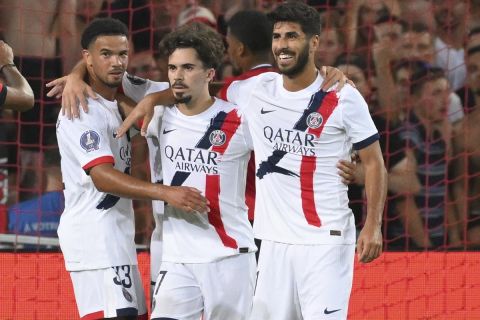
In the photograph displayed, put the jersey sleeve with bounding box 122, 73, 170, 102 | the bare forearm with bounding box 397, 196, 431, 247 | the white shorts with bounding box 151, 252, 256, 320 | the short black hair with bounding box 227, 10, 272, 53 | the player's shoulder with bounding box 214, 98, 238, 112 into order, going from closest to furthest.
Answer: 1. the white shorts with bounding box 151, 252, 256, 320
2. the player's shoulder with bounding box 214, 98, 238, 112
3. the jersey sleeve with bounding box 122, 73, 170, 102
4. the short black hair with bounding box 227, 10, 272, 53
5. the bare forearm with bounding box 397, 196, 431, 247

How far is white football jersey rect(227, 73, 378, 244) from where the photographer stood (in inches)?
199

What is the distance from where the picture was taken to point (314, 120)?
16.6ft

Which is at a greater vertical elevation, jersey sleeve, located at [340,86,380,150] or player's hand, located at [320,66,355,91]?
player's hand, located at [320,66,355,91]

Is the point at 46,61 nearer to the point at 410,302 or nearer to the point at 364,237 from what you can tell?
the point at 410,302

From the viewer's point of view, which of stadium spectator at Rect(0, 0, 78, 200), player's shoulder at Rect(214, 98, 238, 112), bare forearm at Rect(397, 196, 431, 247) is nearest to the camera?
player's shoulder at Rect(214, 98, 238, 112)

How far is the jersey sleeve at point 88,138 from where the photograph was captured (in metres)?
5.01

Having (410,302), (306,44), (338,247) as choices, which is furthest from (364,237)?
(410,302)

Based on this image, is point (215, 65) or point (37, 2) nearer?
point (215, 65)

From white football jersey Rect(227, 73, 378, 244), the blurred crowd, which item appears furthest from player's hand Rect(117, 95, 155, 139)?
the blurred crowd

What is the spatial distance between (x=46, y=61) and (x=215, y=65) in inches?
119

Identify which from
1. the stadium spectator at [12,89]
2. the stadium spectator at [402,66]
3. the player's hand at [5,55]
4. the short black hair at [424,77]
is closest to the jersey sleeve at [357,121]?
the stadium spectator at [12,89]

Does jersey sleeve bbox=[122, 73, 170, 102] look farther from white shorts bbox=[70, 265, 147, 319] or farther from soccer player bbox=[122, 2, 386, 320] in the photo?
white shorts bbox=[70, 265, 147, 319]

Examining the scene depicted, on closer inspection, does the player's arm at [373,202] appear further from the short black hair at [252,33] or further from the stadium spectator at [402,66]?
the stadium spectator at [402,66]

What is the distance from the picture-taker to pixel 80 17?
26.5 ft
